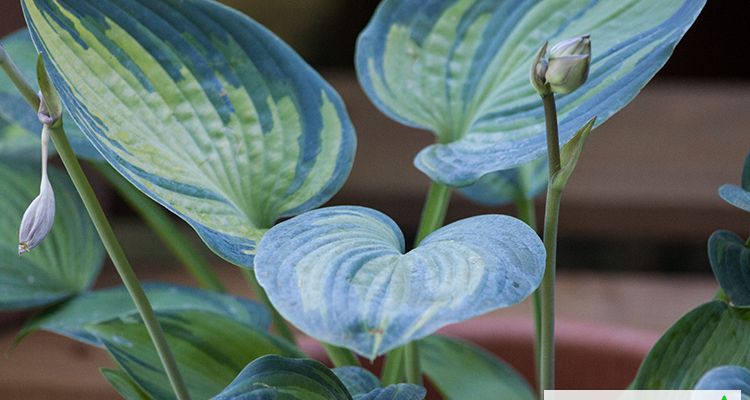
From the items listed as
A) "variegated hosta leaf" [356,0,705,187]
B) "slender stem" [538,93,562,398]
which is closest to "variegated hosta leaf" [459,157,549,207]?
"variegated hosta leaf" [356,0,705,187]

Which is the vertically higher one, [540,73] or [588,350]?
[540,73]

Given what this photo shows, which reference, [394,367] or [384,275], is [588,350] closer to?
[394,367]

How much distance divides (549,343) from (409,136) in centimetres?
57

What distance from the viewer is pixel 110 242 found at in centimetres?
25

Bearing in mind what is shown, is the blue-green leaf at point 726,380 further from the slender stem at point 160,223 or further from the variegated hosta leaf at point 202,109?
the slender stem at point 160,223

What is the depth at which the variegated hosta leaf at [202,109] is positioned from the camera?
28 centimetres

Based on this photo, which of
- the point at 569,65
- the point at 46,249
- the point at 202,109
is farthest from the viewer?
the point at 46,249

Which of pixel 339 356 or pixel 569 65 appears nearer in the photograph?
pixel 569 65

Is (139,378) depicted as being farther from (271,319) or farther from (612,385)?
(612,385)

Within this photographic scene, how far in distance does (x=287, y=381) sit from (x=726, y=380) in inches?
5.1


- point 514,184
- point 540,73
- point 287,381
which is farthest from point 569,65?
point 514,184

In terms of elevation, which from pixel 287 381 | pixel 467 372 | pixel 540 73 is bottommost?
pixel 467 372

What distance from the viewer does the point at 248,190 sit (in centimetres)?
32

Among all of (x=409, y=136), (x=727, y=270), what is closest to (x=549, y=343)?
(x=727, y=270)
